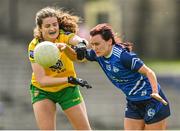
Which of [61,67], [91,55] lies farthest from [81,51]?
[61,67]

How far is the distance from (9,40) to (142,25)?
9.08 metres

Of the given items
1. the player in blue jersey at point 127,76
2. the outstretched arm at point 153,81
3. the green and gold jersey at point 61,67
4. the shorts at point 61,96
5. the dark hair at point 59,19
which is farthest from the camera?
the shorts at point 61,96

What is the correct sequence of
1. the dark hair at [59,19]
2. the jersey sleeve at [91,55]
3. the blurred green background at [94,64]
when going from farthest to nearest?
the blurred green background at [94,64], the dark hair at [59,19], the jersey sleeve at [91,55]

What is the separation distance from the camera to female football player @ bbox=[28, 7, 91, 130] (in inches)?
346

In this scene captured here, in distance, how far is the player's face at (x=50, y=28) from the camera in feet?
28.7

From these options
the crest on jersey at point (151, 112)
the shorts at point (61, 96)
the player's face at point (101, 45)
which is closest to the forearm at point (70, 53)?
the shorts at point (61, 96)

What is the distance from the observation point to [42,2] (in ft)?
82.7

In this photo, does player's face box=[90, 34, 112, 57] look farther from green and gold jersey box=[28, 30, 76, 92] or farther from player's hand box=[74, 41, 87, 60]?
green and gold jersey box=[28, 30, 76, 92]

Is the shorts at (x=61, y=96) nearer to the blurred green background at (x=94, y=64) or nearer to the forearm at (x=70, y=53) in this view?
the forearm at (x=70, y=53)

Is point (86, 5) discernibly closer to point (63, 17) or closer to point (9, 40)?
point (9, 40)

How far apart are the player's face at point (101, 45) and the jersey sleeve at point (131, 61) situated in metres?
0.19

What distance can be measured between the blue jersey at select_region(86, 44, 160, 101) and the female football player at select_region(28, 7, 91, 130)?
15.4 inches

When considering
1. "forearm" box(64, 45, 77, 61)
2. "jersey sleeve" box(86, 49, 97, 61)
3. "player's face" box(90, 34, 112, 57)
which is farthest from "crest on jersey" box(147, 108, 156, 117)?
"forearm" box(64, 45, 77, 61)

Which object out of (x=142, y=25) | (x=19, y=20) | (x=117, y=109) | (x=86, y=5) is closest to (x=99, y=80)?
(x=117, y=109)
